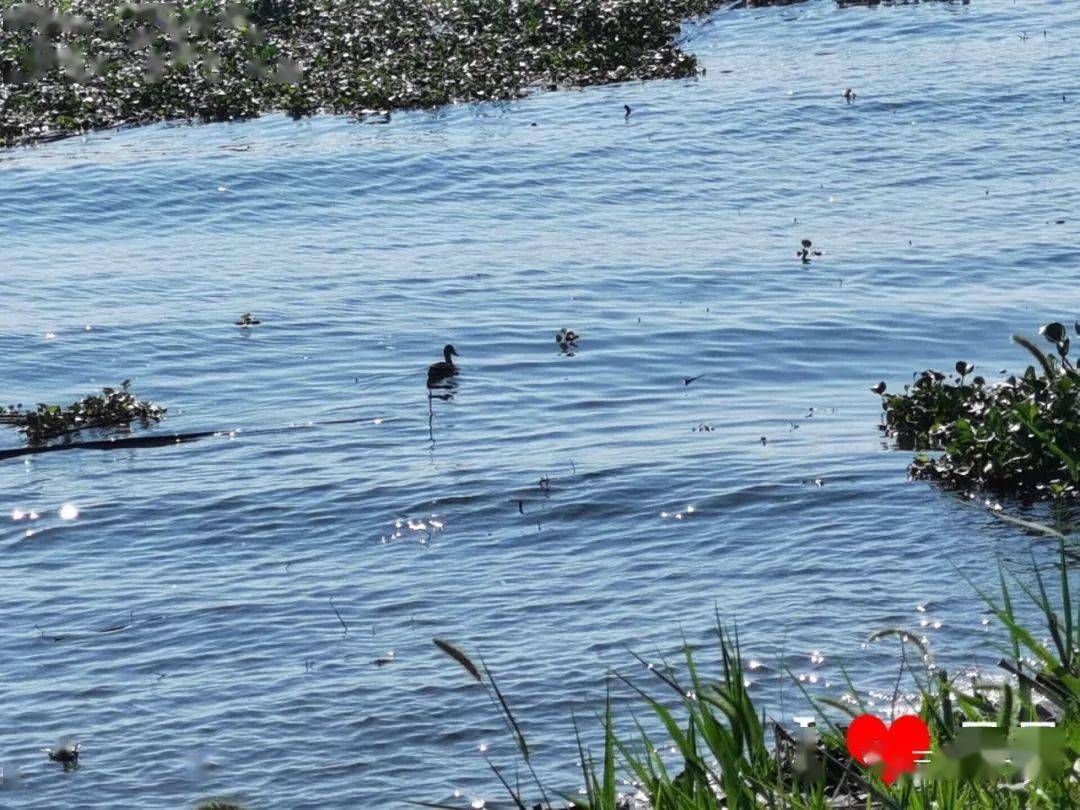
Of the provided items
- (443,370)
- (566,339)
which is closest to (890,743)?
(443,370)

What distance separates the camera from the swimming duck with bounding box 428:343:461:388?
15484 millimetres

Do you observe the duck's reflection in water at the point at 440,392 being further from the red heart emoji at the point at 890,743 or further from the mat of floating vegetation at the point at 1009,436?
the red heart emoji at the point at 890,743

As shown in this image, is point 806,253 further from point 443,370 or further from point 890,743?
point 890,743

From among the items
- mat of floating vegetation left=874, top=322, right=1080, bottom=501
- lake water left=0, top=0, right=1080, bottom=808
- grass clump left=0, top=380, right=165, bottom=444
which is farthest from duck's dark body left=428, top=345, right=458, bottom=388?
mat of floating vegetation left=874, top=322, right=1080, bottom=501

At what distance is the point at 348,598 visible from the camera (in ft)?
32.9

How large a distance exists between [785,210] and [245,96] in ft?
39.9

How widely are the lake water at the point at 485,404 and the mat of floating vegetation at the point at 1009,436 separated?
401 mm

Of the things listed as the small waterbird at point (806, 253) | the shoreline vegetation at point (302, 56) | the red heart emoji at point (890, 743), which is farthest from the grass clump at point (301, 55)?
the red heart emoji at point (890, 743)

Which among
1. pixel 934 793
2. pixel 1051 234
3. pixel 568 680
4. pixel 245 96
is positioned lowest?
pixel 568 680

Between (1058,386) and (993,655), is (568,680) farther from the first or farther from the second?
(1058,386)

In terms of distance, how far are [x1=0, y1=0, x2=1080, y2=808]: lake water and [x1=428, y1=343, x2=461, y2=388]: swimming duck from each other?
19 centimetres

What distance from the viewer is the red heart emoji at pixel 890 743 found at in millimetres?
2090

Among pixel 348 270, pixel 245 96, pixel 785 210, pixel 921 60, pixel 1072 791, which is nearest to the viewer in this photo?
pixel 1072 791

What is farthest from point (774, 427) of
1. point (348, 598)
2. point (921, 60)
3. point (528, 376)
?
point (921, 60)
